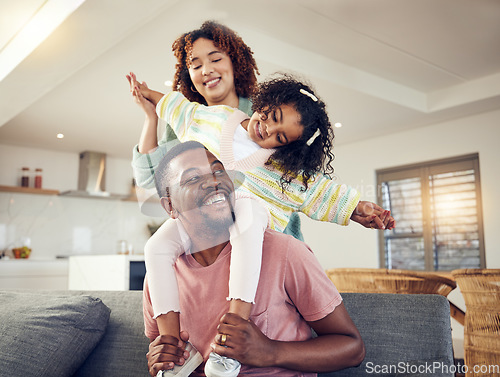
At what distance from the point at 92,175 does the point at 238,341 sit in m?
5.08

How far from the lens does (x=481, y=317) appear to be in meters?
1.80

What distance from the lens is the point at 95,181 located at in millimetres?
5438

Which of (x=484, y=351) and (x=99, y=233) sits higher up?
(x=99, y=233)

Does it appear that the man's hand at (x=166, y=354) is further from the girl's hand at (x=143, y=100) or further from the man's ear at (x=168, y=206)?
the girl's hand at (x=143, y=100)

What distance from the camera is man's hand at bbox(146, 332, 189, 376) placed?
729 millimetres

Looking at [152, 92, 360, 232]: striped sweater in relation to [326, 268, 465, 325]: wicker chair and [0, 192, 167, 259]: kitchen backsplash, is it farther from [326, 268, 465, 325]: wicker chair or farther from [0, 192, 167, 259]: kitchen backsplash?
[0, 192, 167, 259]: kitchen backsplash

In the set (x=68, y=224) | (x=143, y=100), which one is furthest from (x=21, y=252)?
(x=143, y=100)

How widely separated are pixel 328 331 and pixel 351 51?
281cm

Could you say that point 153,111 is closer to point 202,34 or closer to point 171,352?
point 202,34

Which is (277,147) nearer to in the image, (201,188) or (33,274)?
(201,188)

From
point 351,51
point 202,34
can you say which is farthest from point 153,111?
point 351,51

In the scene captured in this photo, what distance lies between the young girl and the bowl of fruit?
4854mm

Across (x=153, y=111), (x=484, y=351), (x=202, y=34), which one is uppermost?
(x=202, y=34)

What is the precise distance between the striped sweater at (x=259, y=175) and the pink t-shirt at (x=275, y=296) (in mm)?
60
